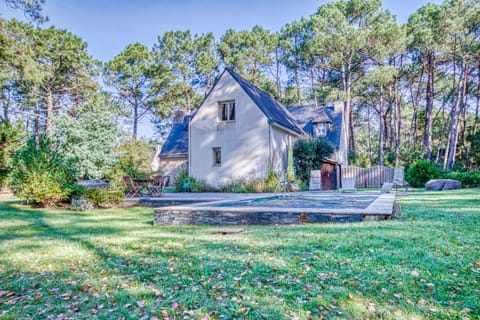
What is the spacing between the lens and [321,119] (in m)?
22.6

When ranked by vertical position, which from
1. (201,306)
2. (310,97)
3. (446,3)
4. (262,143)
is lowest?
(201,306)

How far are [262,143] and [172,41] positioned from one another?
65.1 feet

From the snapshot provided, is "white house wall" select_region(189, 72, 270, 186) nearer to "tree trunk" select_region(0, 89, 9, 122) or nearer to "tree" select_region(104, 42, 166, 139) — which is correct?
"tree" select_region(104, 42, 166, 139)

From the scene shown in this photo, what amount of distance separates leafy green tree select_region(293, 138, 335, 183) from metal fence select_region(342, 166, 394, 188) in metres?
4.95

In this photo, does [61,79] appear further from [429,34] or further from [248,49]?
[429,34]

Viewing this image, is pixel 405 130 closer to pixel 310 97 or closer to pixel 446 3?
pixel 310 97

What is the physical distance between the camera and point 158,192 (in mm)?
12477

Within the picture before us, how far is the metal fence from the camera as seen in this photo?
21797mm

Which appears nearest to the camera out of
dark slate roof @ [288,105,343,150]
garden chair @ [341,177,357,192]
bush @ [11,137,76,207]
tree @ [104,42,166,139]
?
bush @ [11,137,76,207]

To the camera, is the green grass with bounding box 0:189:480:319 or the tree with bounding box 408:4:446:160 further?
the tree with bounding box 408:4:446:160

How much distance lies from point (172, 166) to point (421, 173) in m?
16.1

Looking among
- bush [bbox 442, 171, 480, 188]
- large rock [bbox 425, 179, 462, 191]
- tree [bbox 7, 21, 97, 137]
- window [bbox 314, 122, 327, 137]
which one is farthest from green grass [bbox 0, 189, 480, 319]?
tree [bbox 7, 21, 97, 137]

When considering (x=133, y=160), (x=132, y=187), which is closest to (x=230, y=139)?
(x=132, y=187)

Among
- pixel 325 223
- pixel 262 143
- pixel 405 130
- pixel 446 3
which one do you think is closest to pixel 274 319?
pixel 325 223
